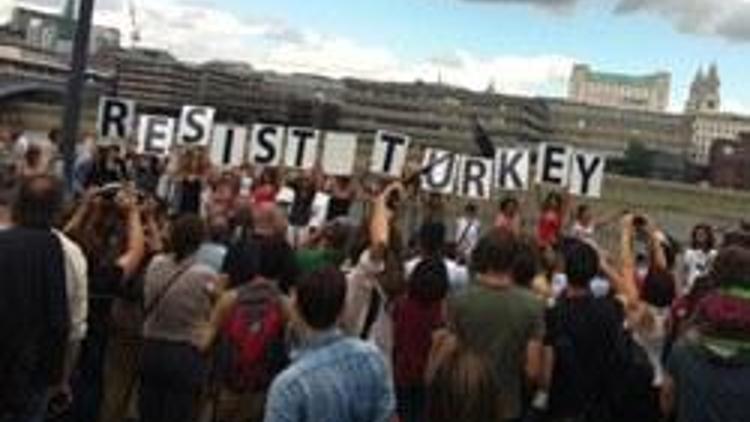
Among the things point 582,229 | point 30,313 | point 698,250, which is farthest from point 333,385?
point 582,229

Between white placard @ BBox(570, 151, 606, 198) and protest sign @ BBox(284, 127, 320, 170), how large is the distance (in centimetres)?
338

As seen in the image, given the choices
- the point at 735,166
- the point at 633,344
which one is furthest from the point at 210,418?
the point at 735,166

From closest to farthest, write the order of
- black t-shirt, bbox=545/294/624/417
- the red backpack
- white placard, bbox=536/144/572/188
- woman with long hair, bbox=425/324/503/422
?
woman with long hair, bbox=425/324/503/422
black t-shirt, bbox=545/294/624/417
the red backpack
white placard, bbox=536/144/572/188

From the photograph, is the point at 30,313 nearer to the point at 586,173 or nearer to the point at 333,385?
the point at 333,385

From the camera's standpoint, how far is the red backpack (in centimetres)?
963

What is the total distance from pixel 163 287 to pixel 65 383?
1668mm

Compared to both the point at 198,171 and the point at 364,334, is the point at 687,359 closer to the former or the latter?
the point at 364,334

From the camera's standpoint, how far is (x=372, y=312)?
1089 cm

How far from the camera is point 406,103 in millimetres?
120625

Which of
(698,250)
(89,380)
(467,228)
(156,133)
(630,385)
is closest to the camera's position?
(630,385)

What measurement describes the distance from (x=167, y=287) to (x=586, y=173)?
44.0ft

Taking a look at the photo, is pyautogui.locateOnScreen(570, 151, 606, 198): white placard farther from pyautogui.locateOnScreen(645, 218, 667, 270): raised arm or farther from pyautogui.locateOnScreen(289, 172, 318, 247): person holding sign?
pyautogui.locateOnScreen(645, 218, 667, 270): raised arm

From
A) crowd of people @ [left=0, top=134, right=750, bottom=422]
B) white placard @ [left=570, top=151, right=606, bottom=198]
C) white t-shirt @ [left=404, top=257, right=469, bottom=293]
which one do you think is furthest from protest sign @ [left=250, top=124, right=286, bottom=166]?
white t-shirt @ [left=404, top=257, right=469, bottom=293]

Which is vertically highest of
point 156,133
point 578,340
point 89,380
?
point 156,133
